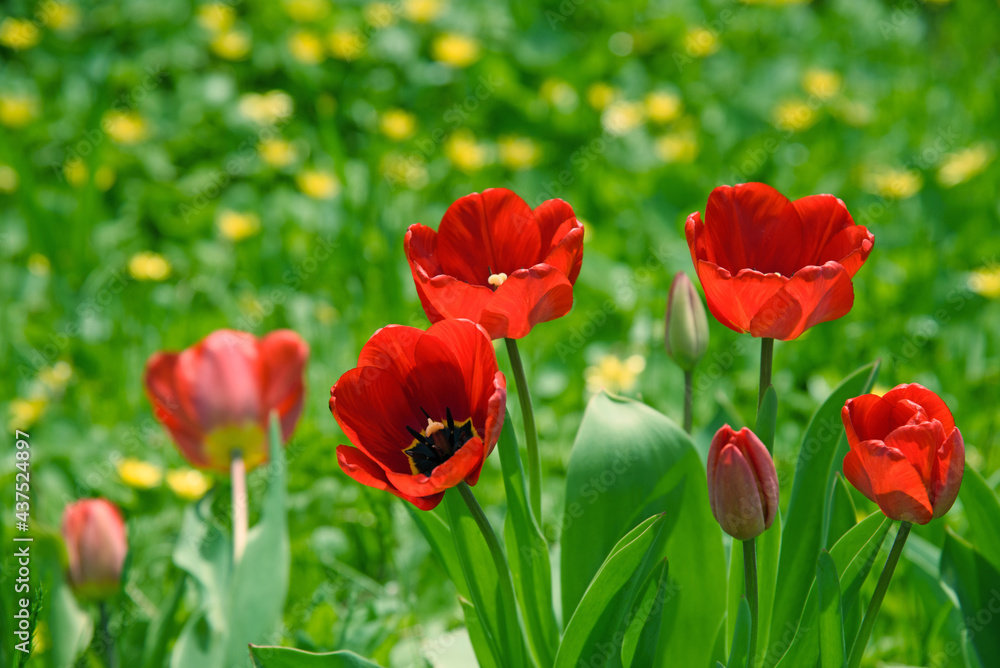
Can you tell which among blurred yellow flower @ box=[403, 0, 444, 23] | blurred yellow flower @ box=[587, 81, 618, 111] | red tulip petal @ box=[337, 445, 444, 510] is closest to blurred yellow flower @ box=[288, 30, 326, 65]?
blurred yellow flower @ box=[403, 0, 444, 23]

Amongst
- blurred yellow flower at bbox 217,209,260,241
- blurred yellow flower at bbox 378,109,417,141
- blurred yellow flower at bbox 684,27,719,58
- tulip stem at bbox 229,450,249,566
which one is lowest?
tulip stem at bbox 229,450,249,566

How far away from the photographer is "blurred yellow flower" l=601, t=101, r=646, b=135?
2863 millimetres

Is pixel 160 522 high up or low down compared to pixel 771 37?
down

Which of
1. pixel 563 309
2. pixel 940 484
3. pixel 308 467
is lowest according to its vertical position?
pixel 308 467

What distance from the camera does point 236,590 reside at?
1192 mm

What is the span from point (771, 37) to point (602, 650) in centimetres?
306

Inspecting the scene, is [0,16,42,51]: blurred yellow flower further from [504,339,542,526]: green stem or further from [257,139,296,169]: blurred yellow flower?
[504,339,542,526]: green stem

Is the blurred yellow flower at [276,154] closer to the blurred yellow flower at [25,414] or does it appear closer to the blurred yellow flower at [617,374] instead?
the blurred yellow flower at [25,414]

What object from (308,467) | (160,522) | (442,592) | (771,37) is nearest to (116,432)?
(160,522)

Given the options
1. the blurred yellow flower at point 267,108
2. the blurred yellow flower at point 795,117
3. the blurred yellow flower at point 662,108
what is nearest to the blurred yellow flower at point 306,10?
the blurred yellow flower at point 267,108

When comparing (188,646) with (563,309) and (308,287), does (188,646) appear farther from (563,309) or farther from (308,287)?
(308,287)

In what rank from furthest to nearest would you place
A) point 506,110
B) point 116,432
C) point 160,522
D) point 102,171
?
point 506,110, point 102,171, point 116,432, point 160,522

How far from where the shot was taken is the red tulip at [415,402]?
0.75 m

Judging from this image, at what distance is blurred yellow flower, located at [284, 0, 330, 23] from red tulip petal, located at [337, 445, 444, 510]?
3.00m
